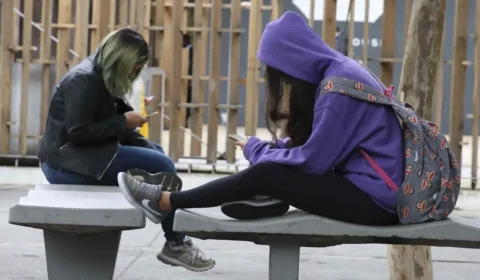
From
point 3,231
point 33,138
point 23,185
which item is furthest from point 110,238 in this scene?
point 33,138

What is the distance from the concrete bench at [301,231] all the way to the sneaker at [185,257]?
1.34 metres

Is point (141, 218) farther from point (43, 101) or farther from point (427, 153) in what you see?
point (43, 101)

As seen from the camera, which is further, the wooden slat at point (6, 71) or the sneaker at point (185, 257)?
the wooden slat at point (6, 71)

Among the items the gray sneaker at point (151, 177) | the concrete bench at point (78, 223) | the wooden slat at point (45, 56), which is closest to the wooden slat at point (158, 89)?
the wooden slat at point (45, 56)

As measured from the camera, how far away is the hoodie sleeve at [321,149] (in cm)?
351

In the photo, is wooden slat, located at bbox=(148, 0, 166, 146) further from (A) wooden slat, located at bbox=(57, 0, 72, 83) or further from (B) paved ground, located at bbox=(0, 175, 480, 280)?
(B) paved ground, located at bbox=(0, 175, 480, 280)

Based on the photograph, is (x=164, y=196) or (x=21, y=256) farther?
(x=21, y=256)

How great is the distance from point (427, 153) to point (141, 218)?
1129 millimetres

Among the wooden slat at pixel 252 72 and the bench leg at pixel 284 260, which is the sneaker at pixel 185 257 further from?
the wooden slat at pixel 252 72

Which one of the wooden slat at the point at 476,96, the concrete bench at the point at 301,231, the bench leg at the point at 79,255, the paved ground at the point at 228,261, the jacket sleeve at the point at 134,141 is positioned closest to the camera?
the concrete bench at the point at 301,231

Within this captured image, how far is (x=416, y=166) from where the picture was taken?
11.8ft

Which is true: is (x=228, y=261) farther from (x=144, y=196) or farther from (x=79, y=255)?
(x=144, y=196)

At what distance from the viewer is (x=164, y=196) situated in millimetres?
3787

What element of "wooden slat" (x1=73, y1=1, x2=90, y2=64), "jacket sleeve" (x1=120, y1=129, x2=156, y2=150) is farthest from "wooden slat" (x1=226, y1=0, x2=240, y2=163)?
"jacket sleeve" (x1=120, y1=129, x2=156, y2=150)
